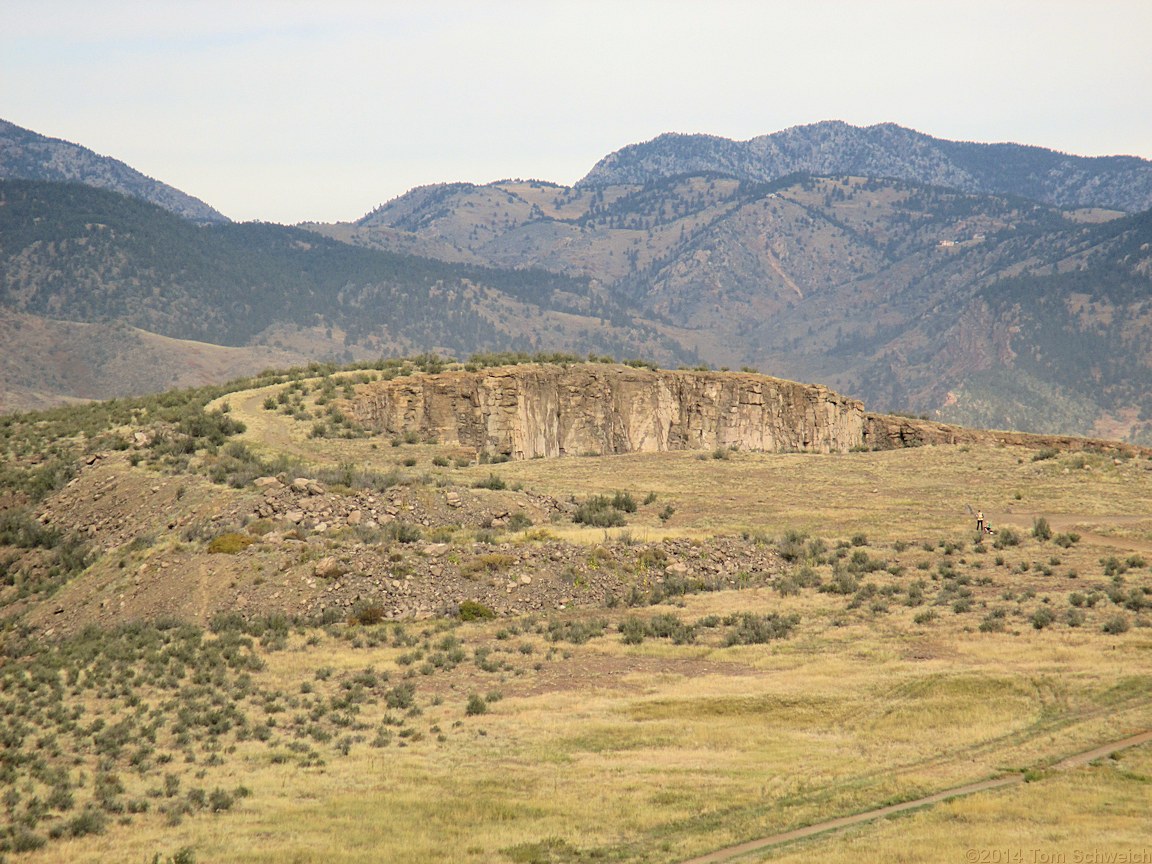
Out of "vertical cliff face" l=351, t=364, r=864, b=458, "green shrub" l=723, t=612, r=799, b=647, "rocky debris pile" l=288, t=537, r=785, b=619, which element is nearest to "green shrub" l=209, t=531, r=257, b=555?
"rocky debris pile" l=288, t=537, r=785, b=619

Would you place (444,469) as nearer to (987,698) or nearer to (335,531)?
(335,531)

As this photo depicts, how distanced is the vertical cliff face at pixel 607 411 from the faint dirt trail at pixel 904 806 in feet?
138

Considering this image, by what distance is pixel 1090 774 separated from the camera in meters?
20.8

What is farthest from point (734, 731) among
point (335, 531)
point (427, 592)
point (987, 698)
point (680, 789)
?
point (335, 531)

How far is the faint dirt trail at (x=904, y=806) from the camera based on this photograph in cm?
1867

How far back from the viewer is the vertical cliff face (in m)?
61.8

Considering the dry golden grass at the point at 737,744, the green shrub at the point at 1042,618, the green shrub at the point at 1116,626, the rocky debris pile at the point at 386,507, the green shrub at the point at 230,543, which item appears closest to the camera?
the dry golden grass at the point at 737,744

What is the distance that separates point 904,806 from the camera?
2002 cm

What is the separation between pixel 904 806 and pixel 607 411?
49.3 metres

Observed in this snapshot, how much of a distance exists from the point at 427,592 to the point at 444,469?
668 inches

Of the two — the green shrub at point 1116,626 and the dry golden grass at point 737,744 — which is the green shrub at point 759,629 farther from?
the green shrub at point 1116,626

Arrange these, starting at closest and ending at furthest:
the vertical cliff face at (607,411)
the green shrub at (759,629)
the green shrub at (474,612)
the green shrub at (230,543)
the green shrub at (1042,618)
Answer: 1. the green shrub at (1042,618)
2. the green shrub at (759,629)
3. the green shrub at (474,612)
4. the green shrub at (230,543)
5. the vertical cliff face at (607,411)

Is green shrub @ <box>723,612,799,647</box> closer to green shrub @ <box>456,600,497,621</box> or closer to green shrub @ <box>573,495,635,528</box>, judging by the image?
green shrub @ <box>456,600,497,621</box>

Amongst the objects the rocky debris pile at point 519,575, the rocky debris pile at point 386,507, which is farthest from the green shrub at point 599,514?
the rocky debris pile at point 519,575
